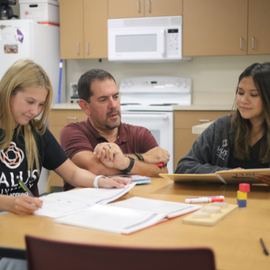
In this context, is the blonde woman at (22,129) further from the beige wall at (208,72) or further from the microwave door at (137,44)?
the beige wall at (208,72)

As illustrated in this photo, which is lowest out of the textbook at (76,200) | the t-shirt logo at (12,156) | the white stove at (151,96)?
the textbook at (76,200)

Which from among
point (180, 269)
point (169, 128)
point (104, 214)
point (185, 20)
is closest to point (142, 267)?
point (180, 269)

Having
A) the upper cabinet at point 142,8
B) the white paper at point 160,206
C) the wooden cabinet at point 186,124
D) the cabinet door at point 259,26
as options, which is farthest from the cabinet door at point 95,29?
the white paper at point 160,206

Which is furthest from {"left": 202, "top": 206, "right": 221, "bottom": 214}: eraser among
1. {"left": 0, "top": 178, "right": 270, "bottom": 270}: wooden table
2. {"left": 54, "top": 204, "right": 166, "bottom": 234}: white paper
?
{"left": 54, "top": 204, "right": 166, "bottom": 234}: white paper

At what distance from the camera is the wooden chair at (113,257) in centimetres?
55

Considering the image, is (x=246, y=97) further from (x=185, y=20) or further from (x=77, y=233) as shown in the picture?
(x=185, y=20)

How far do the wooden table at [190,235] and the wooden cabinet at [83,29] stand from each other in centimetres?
333

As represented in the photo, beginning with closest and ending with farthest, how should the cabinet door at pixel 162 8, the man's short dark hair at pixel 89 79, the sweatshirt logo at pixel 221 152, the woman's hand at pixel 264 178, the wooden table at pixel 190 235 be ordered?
the wooden table at pixel 190 235, the woman's hand at pixel 264 178, the sweatshirt logo at pixel 221 152, the man's short dark hair at pixel 89 79, the cabinet door at pixel 162 8

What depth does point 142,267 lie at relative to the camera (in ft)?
1.87

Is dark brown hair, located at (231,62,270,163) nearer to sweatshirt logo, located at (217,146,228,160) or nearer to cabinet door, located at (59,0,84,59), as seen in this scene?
sweatshirt logo, located at (217,146,228,160)

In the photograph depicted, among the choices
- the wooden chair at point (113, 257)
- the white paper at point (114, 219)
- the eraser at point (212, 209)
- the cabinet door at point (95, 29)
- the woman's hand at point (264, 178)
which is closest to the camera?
the wooden chair at point (113, 257)

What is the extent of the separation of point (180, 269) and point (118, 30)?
12.3 ft

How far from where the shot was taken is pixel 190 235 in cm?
91

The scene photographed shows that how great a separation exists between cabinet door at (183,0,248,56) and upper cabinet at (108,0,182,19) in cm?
11
